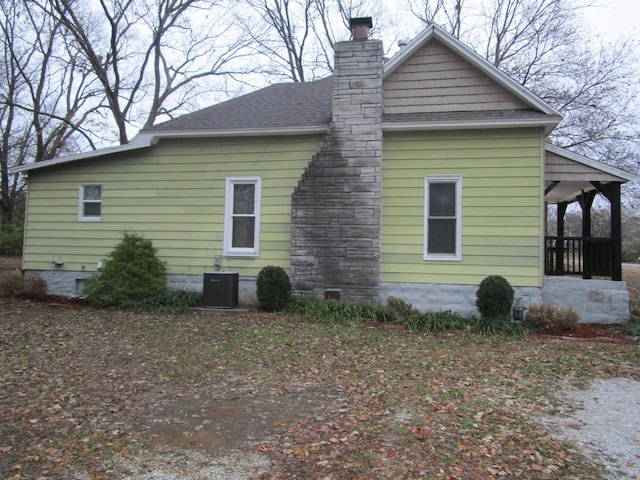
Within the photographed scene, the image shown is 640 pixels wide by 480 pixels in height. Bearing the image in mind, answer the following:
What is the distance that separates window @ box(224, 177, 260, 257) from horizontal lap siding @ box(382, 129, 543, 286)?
2.86 m

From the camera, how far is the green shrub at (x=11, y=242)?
2095 centimetres

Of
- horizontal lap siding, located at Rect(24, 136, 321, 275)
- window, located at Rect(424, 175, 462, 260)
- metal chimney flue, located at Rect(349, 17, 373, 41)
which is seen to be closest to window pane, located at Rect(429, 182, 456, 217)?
window, located at Rect(424, 175, 462, 260)

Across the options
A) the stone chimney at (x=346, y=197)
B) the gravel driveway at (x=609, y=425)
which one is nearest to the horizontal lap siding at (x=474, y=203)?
the stone chimney at (x=346, y=197)

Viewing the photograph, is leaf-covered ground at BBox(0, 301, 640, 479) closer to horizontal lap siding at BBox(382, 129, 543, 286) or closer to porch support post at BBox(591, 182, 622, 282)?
horizontal lap siding at BBox(382, 129, 543, 286)

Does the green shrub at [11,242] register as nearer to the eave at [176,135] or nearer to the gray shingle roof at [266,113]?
the eave at [176,135]

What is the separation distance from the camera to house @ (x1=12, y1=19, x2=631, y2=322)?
899 cm

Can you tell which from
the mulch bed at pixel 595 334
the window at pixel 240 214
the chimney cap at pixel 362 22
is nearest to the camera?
the mulch bed at pixel 595 334

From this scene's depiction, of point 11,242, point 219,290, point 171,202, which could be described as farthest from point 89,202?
point 11,242

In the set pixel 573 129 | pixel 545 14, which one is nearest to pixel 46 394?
pixel 573 129

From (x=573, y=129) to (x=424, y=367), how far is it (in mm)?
17597

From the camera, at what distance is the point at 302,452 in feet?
12.0

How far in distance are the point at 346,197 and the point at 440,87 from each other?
9.64 ft

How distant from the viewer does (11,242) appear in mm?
21203

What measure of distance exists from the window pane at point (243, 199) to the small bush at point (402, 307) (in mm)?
3636
